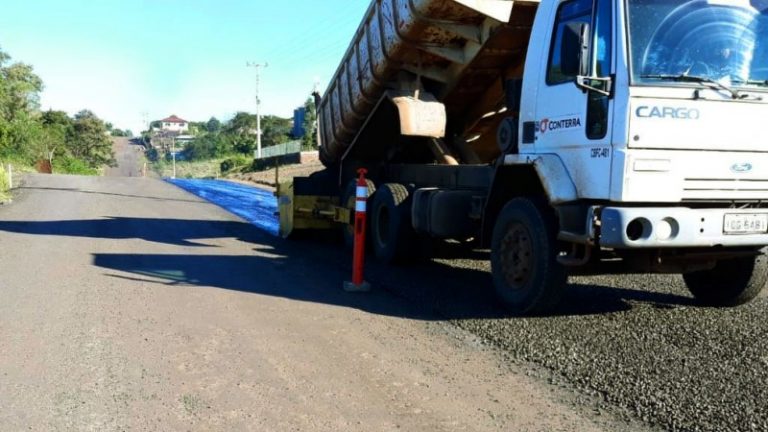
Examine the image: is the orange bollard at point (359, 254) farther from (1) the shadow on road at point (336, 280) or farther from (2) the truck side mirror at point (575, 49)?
(2) the truck side mirror at point (575, 49)

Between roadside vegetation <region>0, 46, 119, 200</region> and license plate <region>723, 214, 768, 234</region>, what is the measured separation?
18137mm

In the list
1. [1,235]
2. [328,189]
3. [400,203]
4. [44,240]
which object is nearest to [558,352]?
[400,203]

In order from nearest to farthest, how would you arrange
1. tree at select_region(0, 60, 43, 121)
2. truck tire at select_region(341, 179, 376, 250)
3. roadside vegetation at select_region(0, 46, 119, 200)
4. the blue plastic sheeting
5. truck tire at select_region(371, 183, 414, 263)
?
truck tire at select_region(371, 183, 414, 263), truck tire at select_region(341, 179, 376, 250), the blue plastic sheeting, roadside vegetation at select_region(0, 46, 119, 200), tree at select_region(0, 60, 43, 121)

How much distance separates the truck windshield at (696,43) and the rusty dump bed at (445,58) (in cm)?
A: 193

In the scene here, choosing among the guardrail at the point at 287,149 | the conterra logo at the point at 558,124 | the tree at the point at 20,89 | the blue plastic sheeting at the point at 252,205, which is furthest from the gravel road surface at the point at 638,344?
the tree at the point at 20,89

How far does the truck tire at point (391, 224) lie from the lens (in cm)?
831

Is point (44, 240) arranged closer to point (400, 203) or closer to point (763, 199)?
point (400, 203)

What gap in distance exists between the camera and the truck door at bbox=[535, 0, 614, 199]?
16.0ft

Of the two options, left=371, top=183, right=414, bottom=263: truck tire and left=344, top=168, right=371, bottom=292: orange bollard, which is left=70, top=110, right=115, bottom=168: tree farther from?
left=344, top=168, right=371, bottom=292: orange bollard

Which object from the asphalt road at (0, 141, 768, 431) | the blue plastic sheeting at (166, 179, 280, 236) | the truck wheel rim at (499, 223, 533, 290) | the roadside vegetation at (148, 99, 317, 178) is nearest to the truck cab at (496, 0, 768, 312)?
the truck wheel rim at (499, 223, 533, 290)

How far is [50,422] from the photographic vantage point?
3.56 m

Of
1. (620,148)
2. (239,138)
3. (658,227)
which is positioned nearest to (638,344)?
(658,227)

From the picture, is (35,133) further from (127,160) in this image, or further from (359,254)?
(127,160)

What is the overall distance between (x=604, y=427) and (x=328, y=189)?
827 centimetres
